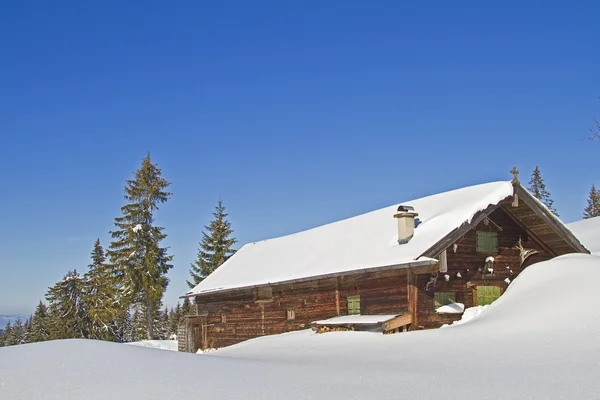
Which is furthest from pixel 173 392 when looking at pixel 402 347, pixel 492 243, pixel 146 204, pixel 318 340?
pixel 146 204

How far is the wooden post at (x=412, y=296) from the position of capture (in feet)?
58.3

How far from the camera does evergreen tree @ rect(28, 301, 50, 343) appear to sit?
50559mm

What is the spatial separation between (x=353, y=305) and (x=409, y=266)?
3650 millimetres

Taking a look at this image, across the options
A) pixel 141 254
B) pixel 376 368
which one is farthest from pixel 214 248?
pixel 376 368

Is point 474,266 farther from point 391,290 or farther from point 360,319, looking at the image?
point 360,319

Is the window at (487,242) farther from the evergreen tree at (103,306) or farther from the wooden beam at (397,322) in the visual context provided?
the evergreen tree at (103,306)

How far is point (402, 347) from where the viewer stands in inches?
523

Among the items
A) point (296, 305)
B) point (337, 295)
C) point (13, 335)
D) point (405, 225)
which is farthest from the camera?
point (13, 335)

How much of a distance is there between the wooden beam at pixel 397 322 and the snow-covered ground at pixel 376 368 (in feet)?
7.34

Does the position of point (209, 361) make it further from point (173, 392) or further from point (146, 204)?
point (146, 204)

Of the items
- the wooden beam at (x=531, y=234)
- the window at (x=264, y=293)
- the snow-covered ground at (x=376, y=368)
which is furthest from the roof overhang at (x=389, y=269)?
the wooden beam at (x=531, y=234)

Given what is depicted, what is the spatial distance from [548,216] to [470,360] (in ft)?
35.4

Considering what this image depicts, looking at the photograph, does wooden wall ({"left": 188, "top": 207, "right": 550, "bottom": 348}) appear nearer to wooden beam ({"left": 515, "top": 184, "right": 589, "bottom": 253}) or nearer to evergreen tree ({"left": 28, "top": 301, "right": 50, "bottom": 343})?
wooden beam ({"left": 515, "top": 184, "right": 589, "bottom": 253})

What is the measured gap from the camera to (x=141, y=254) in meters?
39.8
